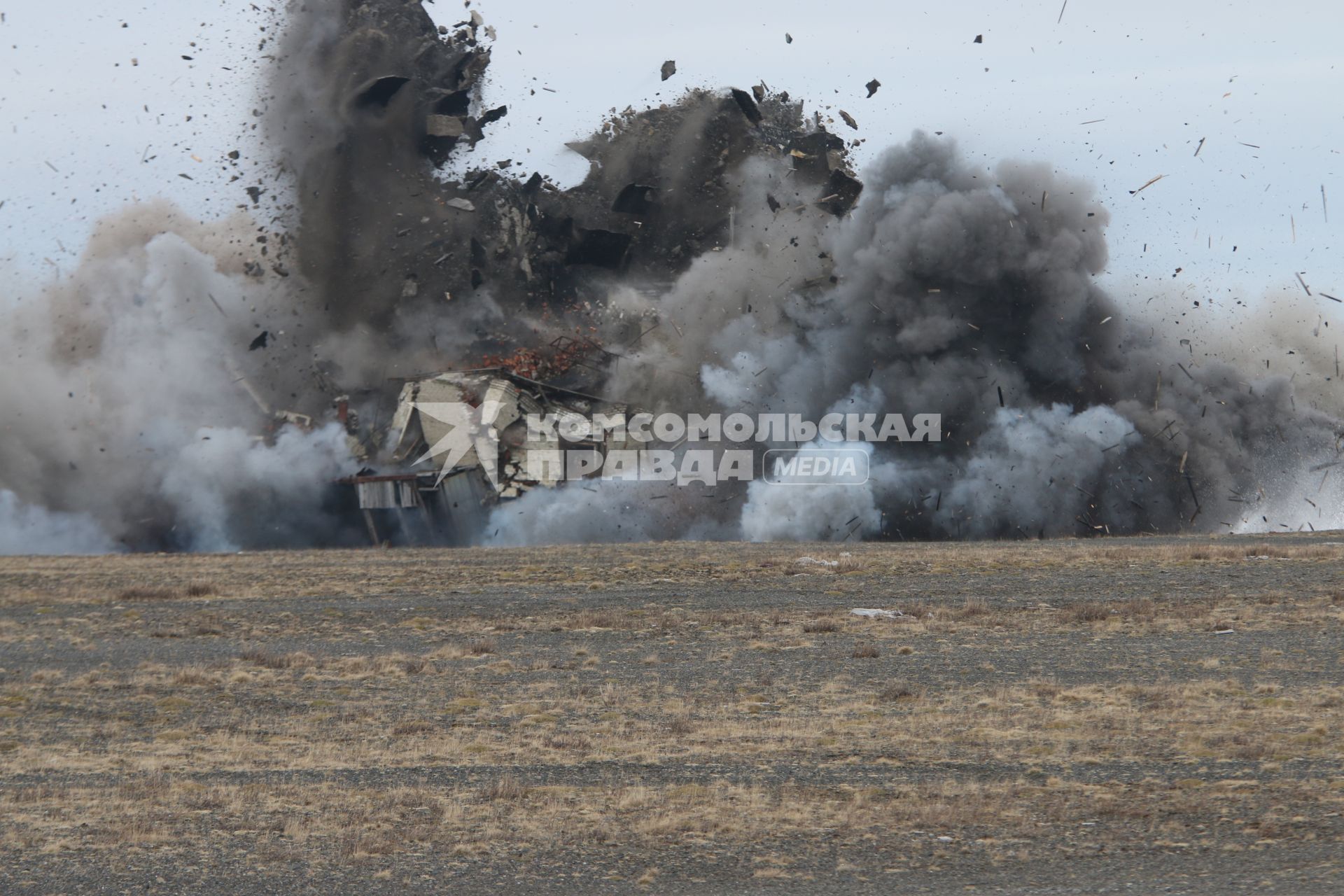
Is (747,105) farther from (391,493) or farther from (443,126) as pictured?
(391,493)

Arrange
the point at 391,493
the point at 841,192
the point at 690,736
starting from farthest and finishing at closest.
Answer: the point at 841,192 < the point at 391,493 < the point at 690,736

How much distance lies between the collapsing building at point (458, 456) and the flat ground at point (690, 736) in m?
14.1

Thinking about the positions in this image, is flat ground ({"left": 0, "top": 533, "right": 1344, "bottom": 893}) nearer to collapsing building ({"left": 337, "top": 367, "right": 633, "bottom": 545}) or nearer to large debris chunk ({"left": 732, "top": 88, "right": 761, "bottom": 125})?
collapsing building ({"left": 337, "top": 367, "right": 633, "bottom": 545})

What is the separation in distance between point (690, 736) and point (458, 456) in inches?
1245

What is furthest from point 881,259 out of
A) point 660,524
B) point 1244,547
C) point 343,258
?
point 343,258

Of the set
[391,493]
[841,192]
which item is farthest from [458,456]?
[841,192]

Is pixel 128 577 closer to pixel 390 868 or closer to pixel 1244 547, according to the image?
pixel 390 868

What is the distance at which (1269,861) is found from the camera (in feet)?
35.7

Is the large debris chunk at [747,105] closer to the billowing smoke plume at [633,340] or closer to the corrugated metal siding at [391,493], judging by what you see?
the billowing smoke plume at [633,340]

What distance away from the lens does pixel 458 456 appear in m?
47.2

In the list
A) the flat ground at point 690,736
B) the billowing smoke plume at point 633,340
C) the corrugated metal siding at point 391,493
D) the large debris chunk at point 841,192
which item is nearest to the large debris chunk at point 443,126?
the billowing smoke plume at point 633,340

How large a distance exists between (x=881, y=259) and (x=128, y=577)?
29.5m

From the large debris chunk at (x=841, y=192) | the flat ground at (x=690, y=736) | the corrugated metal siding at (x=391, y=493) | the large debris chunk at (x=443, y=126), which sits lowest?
the flat ground at (x=690, y=736)

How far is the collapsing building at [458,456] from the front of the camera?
154 feet
